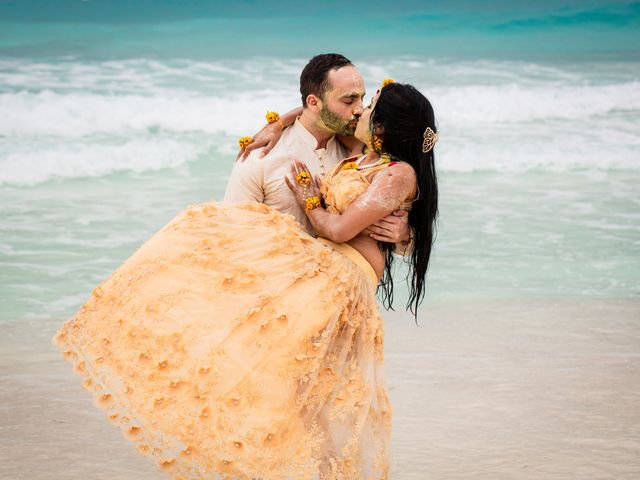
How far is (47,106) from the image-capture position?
18797mm

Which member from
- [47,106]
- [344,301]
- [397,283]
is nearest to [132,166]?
[47,106]

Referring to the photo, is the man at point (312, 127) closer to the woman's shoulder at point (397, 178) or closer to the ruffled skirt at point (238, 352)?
the ruffled skirt at point (238, 352)

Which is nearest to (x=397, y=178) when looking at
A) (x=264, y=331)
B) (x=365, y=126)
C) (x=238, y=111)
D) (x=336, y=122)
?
(x=365, y=126)

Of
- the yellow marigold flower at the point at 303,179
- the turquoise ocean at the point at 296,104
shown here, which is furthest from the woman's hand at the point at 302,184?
the turquoise ocean at the point at 296,104

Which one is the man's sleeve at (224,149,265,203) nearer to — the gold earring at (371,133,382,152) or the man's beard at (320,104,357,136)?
the man's beard at (320,104,357,136)

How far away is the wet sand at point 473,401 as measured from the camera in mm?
4711

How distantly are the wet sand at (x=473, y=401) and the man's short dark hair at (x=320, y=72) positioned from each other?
1.85m

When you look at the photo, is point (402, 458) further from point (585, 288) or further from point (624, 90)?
point (624, 90)

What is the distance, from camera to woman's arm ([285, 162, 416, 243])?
376cm

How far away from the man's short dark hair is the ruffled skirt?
27.5 inches

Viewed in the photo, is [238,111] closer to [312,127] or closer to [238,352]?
[312,127]

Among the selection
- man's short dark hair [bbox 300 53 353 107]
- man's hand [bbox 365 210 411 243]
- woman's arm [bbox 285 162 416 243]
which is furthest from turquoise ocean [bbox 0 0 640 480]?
man's short dark hair [bbox 300 53 353 107]

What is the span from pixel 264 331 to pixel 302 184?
0.71 m

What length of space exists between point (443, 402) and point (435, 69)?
68.8ft
